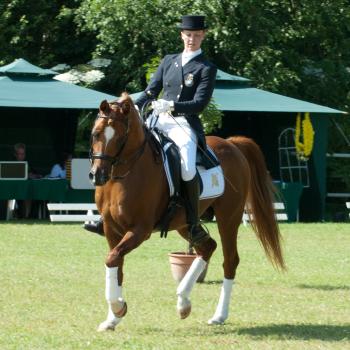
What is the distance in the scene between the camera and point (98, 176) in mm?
8281

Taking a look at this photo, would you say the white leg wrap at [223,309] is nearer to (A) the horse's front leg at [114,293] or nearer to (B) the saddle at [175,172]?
(B) the saddle at [175,172]

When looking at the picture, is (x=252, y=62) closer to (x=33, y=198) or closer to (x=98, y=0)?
(x=98, y=0)

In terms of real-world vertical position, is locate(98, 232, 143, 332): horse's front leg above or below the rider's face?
below

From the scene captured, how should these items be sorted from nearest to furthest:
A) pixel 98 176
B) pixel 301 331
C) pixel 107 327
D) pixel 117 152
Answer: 1. pixel 98 176
2. pixel 117 152
3. pixel 107 327
4. pixel 301 331

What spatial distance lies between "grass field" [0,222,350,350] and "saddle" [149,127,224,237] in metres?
0.93

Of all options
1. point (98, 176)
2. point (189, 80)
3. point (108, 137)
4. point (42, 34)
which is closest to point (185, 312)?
point (98, 176)

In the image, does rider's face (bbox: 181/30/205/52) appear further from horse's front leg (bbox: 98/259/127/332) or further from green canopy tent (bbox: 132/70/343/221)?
green canopy tent (bbox: 132/70/343/221)

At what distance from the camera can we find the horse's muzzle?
8.27 m

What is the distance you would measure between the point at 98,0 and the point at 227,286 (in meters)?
17.7

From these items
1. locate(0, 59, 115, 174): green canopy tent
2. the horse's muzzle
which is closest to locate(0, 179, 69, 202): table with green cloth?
locate(0, 59, 115, 174): green canopy tent

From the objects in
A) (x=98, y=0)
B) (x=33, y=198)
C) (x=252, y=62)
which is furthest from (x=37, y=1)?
(x=33, y=198)

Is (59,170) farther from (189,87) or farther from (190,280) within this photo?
(190,280)

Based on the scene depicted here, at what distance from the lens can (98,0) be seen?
26.3 meters

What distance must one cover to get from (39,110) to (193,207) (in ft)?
55.1
